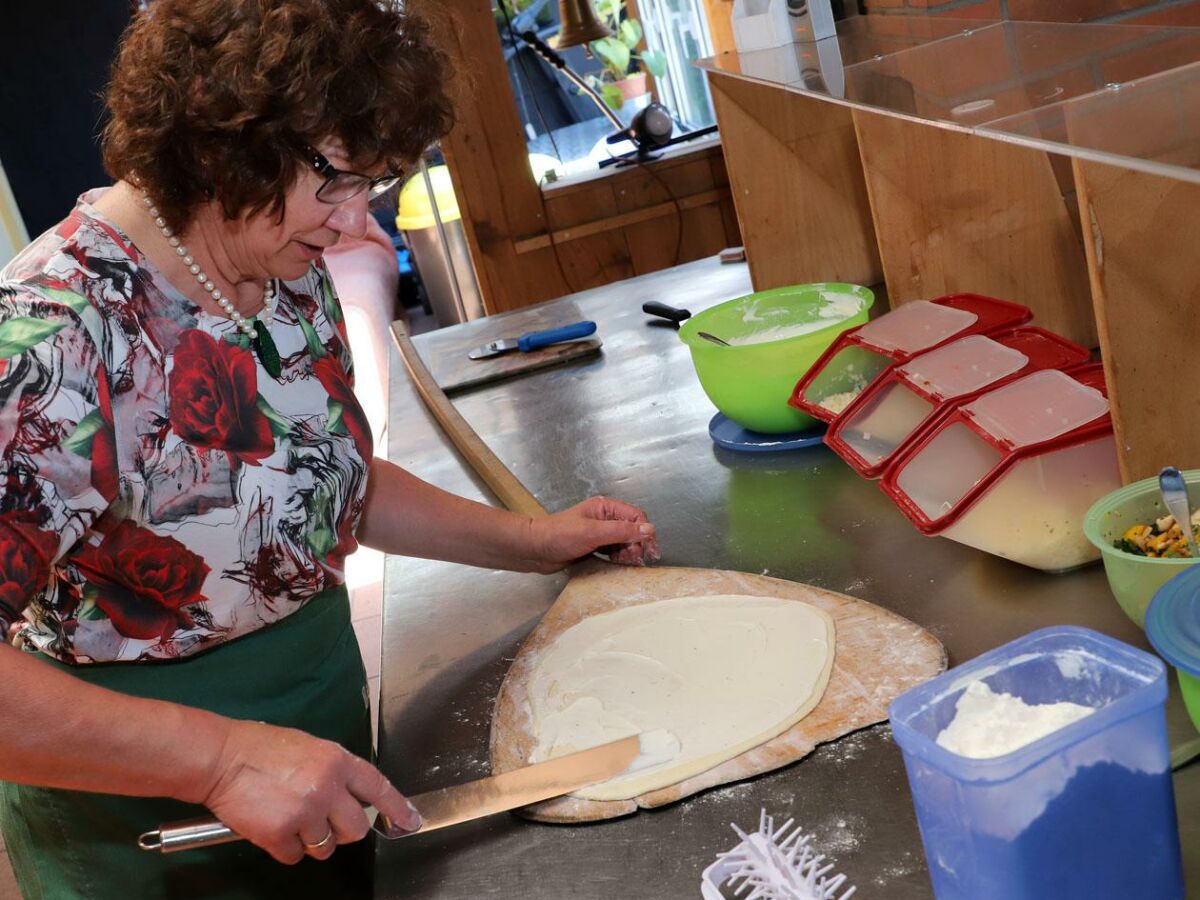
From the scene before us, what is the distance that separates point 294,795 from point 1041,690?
0.62 m

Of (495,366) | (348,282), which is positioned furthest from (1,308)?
(348,282)

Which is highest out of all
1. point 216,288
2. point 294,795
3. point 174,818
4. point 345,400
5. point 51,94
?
point 51,94

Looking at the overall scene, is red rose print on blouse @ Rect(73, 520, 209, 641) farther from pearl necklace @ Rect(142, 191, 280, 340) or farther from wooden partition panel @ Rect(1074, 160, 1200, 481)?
wooden partition panel @ Rect(1074, 160, 1200, 481)

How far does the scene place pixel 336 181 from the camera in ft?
3.86

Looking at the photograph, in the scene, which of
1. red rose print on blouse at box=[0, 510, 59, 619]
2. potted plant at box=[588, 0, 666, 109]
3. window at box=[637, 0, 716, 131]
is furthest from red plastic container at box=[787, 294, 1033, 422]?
potted plant at box=[588, 0, 666, 109]

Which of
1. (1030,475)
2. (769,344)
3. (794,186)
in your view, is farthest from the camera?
(794,186)

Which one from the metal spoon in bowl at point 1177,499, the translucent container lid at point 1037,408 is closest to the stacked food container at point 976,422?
the translucent container lid at point 1037,408

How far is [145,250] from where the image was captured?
1.19 m

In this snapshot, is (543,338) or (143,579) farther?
(543,338)

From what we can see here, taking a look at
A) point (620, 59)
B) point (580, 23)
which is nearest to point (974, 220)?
point (580, 23)

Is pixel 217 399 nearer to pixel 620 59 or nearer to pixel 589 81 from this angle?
pixel 620 59

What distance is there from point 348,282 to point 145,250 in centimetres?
453

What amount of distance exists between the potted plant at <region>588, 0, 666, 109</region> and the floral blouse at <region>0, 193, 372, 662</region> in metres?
3.84

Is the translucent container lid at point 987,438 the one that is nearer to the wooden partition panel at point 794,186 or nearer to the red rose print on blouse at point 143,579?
the red rose print on blouse at point 143,579
